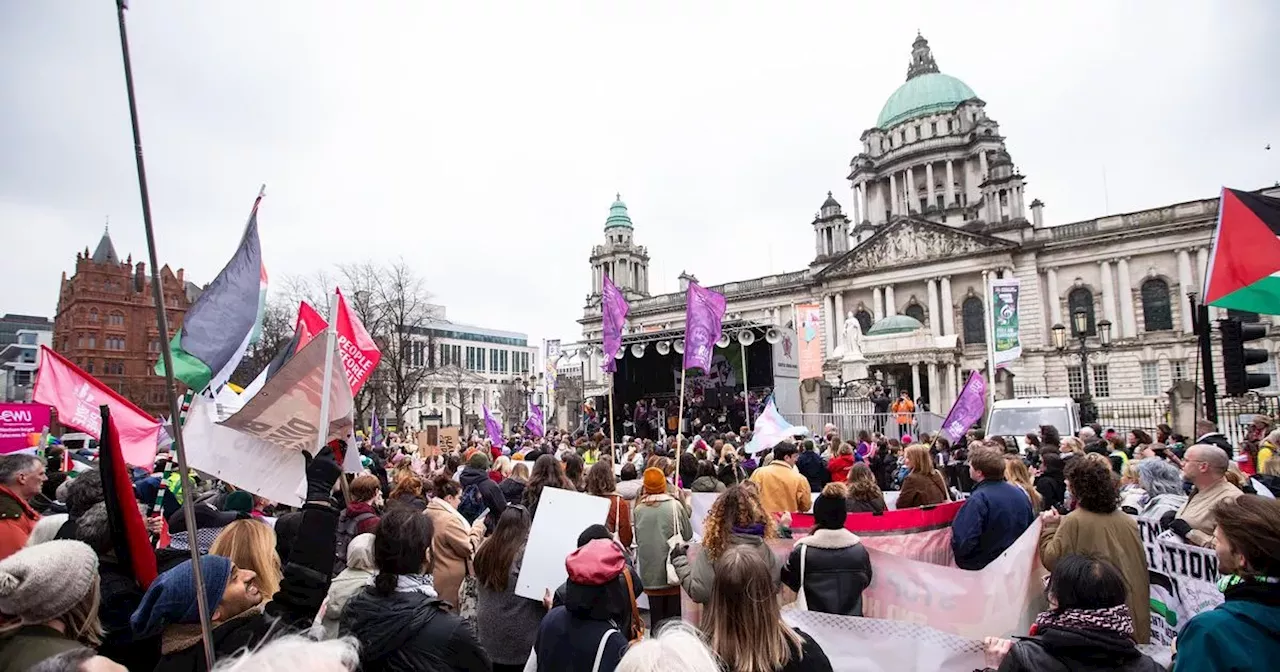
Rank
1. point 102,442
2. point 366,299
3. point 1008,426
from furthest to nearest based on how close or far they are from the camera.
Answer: point 366,299 → point 1008,426 → point 102,442

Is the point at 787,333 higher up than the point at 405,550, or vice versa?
the point at 787,333

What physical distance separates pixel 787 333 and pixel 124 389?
58.7m

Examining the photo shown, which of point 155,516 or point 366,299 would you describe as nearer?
point 155,516

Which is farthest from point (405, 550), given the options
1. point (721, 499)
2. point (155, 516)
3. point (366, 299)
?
point (366, 299)

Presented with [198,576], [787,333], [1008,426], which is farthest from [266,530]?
[787,333]

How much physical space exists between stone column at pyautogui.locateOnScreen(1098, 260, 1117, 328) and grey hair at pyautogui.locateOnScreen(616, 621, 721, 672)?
50.8 m

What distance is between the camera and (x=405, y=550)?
3.08 meters

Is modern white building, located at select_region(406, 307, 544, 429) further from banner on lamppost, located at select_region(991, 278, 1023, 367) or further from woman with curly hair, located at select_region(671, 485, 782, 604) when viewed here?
woman with curly hair, located at select_region(671, 485, 782, 604)

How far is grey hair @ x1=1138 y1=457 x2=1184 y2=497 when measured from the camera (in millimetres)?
5973

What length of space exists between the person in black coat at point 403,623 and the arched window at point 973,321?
161ft

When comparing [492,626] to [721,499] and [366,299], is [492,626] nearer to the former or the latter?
[721,499]

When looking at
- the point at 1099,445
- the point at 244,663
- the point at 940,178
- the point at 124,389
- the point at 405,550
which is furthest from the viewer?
the point at 940,178

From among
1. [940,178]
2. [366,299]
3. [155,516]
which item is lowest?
[155,516]

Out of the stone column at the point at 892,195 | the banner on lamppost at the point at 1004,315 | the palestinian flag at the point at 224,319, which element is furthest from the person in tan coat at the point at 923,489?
the stone column at the point at 892,195
